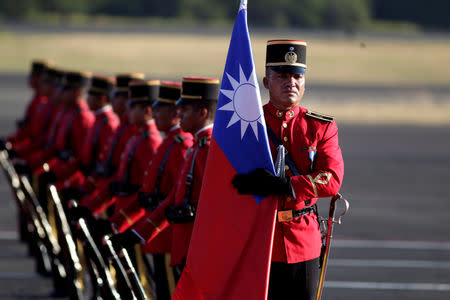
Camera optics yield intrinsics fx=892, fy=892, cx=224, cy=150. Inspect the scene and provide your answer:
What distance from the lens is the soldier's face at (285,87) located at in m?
4.71

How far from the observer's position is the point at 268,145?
4.55 metres

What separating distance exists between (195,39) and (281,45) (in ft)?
204

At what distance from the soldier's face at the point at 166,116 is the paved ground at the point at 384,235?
310 centimetres

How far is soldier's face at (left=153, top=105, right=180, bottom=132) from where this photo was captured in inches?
249

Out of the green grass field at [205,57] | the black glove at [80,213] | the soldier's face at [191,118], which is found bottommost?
the green grass field at [205,57]

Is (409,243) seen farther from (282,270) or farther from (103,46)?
(103,46)

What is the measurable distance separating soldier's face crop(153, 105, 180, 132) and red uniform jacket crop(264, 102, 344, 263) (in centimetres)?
161

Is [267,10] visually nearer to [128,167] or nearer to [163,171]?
[128,167]

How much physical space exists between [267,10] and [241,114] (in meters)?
67.5

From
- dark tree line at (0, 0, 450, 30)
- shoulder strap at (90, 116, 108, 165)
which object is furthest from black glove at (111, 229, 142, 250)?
dark tree line at (0, 0, 450, 30)

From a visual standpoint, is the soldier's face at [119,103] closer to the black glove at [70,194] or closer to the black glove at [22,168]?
the black glove at [70,194]

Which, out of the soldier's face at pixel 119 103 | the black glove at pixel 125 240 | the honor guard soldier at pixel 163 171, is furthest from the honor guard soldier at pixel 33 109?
the black glove at pixel 125 240

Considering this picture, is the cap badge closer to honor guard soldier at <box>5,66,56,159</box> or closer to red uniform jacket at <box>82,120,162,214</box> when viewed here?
red uniform jacket at <box>82,120,162,214</box>

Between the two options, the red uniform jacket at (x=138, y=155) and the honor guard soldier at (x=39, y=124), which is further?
the honor guard soldier at (x=39, y=124)
